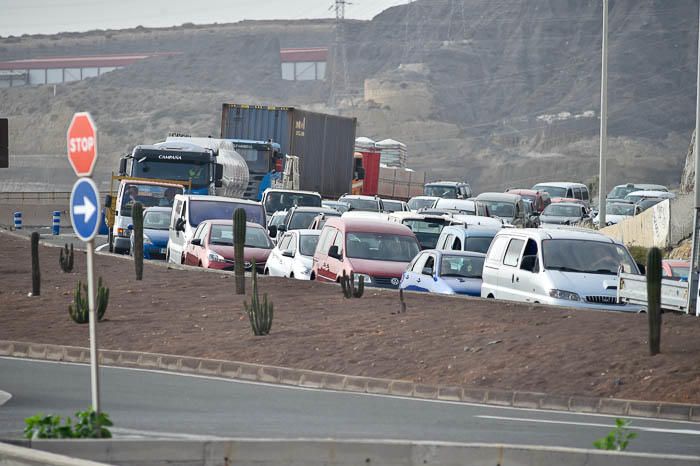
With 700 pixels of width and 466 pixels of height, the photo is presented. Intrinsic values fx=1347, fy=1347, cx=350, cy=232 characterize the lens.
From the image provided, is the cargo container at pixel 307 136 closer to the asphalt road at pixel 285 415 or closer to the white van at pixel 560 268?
the white van at pixel 560 268

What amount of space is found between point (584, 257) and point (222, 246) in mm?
11098

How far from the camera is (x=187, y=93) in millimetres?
169125

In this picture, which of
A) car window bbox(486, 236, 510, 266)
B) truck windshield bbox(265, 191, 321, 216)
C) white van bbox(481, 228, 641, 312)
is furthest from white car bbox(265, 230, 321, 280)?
truck windshield bbox(265, 191, 321, 216)

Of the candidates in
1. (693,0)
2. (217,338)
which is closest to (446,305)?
(217,338)

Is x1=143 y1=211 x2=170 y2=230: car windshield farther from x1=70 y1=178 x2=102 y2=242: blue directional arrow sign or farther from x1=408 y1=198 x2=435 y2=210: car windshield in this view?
x1=70 y1=178 x2=102 y2=242: blue directional arrow sign

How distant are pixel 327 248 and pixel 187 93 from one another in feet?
478

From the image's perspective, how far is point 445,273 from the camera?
2339cm

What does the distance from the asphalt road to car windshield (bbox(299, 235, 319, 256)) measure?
11.5m

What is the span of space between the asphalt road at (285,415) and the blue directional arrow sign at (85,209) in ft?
6.13

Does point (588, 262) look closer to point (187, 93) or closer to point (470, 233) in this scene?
point (470, 233)

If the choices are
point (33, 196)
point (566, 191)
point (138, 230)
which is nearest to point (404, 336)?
point (138, 230)

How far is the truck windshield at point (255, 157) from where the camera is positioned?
45.5 m

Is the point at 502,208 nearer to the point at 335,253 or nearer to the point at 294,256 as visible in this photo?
the point at 294,256

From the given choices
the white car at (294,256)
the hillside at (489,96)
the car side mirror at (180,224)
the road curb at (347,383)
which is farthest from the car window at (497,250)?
the hillside at (489,96)
